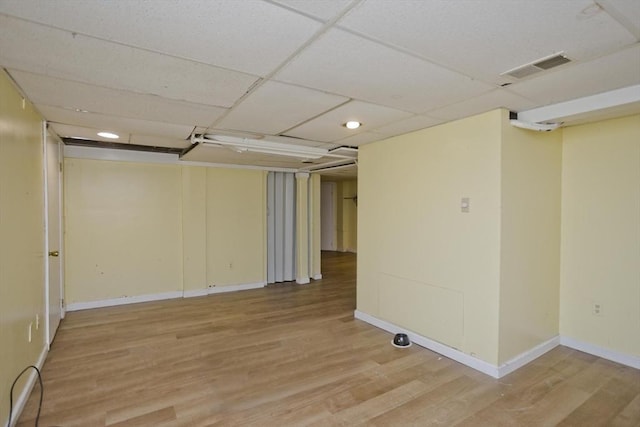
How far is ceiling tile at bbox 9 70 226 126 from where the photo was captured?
2176 millimetres

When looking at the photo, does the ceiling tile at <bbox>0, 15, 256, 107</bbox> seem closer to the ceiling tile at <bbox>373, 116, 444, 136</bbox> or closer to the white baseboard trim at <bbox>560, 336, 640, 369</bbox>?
the ceiling tile at <bbox>373, 116, 444, 136</bbox>

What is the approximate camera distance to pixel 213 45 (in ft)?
5.44

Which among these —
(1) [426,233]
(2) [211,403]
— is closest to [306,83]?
(1) [426,233]

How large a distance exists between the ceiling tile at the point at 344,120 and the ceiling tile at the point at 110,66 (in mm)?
848

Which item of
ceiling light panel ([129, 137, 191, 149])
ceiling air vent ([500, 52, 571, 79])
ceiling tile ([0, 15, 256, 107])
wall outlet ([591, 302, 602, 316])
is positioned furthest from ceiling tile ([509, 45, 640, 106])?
ceiling light panel ([129, 137, 191, 149])

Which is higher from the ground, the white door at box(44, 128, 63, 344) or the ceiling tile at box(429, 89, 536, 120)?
the ceiling tile at box(429, 89, 536, 120)

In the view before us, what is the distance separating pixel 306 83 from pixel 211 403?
93.5 inches

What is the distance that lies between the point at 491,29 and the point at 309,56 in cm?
89

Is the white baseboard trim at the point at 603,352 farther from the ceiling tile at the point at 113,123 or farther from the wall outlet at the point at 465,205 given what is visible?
the ceiling tile at the point at 113,123

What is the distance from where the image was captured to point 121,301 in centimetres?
485

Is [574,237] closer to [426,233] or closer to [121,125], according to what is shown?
[426,233]

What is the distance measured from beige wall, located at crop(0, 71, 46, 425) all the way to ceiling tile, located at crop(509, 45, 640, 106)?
10.9 feet

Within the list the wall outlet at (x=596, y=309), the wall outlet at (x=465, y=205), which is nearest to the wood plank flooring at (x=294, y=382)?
the wall outlet at (x=596, y=309)

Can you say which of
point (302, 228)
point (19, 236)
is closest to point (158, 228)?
point (302, 228)
